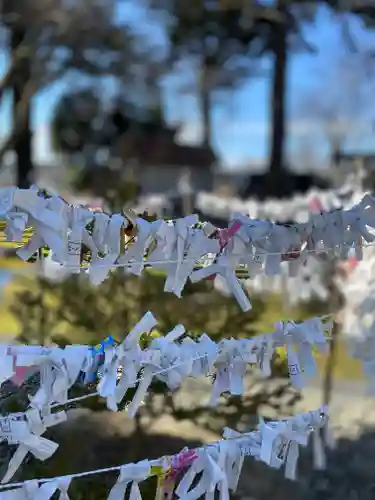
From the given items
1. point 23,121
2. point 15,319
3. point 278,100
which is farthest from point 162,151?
point 15,319

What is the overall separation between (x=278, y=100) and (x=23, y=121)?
1671 mm

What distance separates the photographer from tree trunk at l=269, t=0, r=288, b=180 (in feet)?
11.2

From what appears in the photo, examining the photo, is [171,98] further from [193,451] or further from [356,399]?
[193,451]

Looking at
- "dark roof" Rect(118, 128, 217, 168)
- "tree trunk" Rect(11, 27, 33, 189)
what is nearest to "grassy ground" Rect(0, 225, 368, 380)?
"tree trunk" Rect(11, 27, 33, 189)

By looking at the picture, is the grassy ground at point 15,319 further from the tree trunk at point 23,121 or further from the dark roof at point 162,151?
the dark roof at point 162,151

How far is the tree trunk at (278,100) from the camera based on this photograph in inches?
134

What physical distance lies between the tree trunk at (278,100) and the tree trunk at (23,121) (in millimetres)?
1418

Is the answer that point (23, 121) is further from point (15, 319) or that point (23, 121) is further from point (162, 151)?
point (15, 319)

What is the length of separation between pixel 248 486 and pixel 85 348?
0.71m

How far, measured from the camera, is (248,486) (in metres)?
1.23

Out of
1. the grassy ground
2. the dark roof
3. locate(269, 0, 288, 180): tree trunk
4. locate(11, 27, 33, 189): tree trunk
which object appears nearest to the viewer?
the grassy ground

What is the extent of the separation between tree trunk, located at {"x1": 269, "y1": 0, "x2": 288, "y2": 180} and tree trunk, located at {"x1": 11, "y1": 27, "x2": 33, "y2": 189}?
1.42 metres

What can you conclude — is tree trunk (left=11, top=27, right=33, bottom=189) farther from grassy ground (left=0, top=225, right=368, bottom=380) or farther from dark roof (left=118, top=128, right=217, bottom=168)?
grassy ground (left=0, top=225, right=368, bottom=380)

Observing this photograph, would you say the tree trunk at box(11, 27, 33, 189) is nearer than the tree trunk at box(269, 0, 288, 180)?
No
